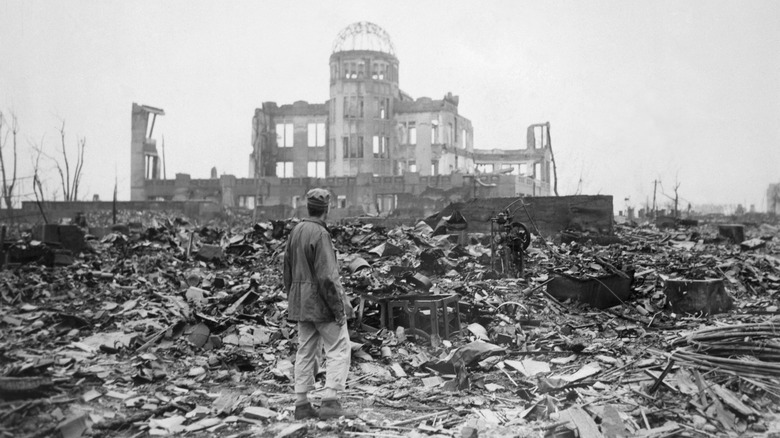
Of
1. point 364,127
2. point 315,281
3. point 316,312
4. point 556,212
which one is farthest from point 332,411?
point 364,127

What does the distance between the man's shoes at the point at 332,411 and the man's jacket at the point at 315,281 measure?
696 mm

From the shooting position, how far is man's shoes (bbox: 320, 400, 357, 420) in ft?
15.8

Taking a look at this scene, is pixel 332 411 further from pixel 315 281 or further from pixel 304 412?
pixel 315 281

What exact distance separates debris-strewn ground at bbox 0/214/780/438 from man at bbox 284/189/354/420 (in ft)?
Answer: 0.80

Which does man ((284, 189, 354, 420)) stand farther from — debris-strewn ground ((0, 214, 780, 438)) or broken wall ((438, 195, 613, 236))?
broken wall ((438, 195, 613, 236))

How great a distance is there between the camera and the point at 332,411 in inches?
190

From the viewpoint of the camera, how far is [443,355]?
6.59 meters

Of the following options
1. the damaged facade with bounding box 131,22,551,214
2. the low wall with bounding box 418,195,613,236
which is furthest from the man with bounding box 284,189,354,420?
the damaged facade with bounding box 131,22,551,214

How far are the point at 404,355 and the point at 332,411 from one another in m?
2.06

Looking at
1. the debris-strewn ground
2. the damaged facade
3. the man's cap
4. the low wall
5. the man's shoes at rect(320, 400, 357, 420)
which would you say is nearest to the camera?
the debris-strewn ground

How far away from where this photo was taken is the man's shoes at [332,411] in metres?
4.82

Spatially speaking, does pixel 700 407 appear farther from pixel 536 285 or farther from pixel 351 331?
pixel 536 285

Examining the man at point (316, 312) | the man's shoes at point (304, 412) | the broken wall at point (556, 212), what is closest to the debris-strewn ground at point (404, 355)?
the man's shoes at point (304, 412)

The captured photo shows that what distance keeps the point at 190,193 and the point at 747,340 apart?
40417mm
